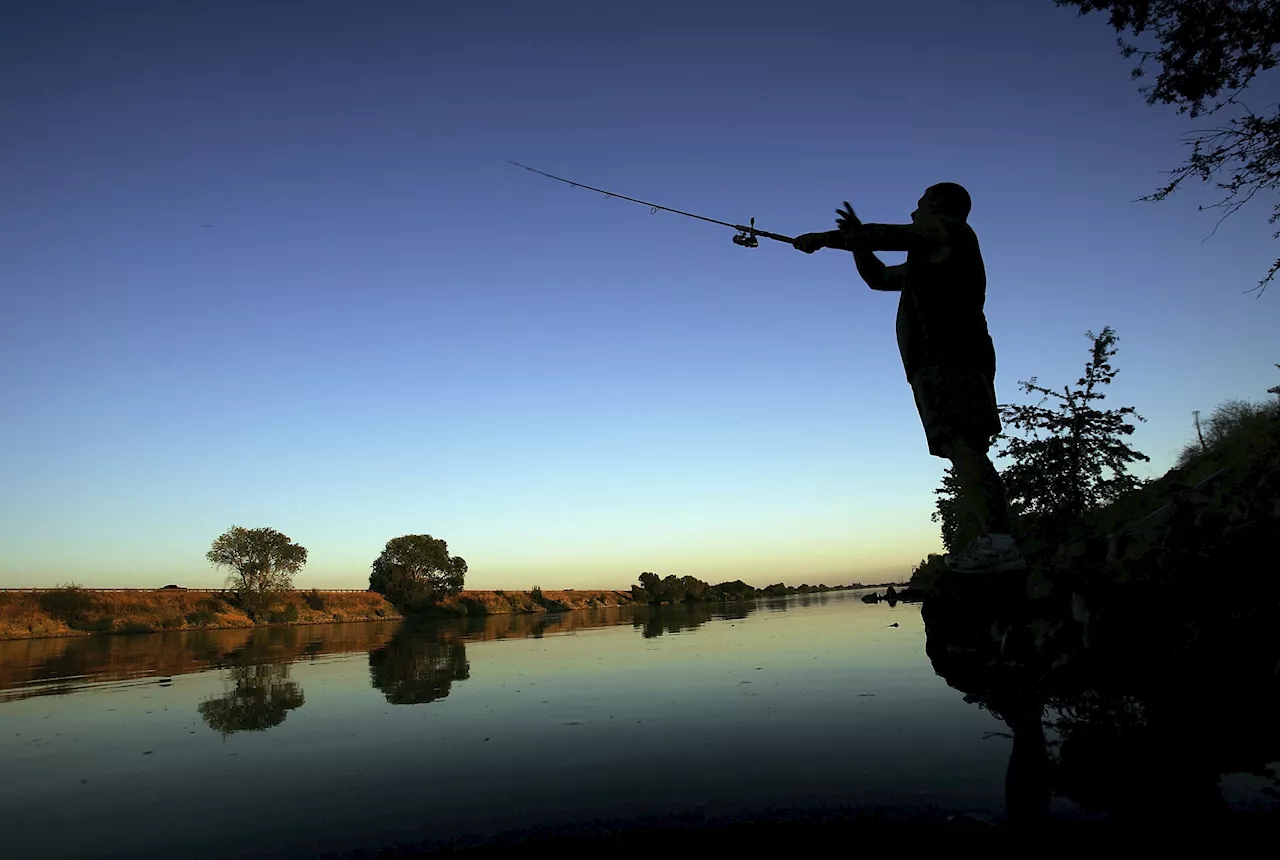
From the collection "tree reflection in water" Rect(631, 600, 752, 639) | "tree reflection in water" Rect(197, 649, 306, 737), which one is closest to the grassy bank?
"tree reflection in water" Rect(631, 600, 752, 639)

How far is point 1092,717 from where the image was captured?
3164 millimetres

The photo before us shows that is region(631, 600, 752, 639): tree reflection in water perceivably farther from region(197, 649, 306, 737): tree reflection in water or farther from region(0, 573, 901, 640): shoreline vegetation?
region(0, 573, 901, 640): shoreline vegetation

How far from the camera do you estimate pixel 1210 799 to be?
1984mm

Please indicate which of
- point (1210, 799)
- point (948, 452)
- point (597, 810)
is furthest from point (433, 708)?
point (1210, 799)

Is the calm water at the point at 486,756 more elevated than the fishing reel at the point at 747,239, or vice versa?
the fishing reel at the point at 747,239

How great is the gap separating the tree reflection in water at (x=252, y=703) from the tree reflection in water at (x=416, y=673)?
937mm

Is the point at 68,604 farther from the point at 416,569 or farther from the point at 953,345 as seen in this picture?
the point at 953,345

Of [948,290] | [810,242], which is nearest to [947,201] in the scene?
[948,290]

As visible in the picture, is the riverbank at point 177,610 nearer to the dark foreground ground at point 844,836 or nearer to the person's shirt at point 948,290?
the dark foreground ground at point 844,836

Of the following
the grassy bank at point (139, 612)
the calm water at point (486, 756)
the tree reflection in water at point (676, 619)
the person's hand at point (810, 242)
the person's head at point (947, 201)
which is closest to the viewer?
the calm water at point (486, 756)

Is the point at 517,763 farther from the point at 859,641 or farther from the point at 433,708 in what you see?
the point at 859,641

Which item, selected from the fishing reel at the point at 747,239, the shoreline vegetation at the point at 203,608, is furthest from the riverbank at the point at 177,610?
the fishing reel at the point at 747,239

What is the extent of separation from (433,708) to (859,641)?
6304mm

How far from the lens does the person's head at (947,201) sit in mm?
5148
